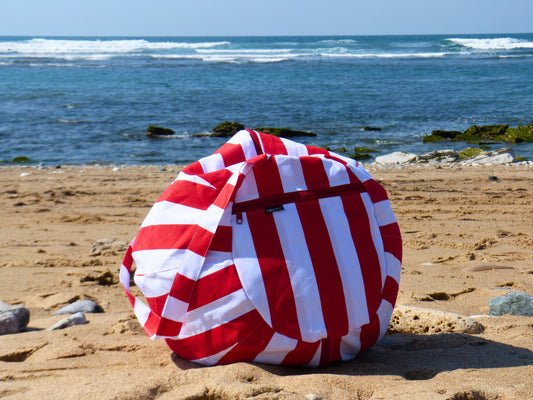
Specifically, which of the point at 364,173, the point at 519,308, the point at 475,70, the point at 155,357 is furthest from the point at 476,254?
the point at 475,70

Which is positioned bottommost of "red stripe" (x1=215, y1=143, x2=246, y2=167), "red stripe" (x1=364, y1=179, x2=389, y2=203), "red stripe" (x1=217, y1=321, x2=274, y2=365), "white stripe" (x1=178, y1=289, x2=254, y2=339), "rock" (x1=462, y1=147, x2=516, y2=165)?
"rock" (x1=462, y1=147, x2=516, y2=165)

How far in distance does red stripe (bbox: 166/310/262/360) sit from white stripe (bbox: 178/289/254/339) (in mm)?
20

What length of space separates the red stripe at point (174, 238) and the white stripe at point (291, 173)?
43 cm

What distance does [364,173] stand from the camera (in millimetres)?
2818

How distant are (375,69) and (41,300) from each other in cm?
3349

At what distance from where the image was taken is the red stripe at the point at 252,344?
2.49m

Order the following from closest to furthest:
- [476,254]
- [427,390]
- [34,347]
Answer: [427,390] < [34,347] < [476,254]

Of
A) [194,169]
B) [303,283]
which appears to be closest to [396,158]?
[194,169]

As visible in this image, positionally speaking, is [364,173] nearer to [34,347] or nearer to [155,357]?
[155,357]

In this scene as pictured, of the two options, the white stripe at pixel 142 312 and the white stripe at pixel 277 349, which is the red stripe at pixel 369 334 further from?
the white stripe at pixel 142 312

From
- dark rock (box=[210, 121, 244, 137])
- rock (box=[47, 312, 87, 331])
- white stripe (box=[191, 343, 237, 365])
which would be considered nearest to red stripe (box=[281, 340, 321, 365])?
white stripe (box=[191, 343, 237, 365])

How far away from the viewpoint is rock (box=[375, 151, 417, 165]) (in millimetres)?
11527

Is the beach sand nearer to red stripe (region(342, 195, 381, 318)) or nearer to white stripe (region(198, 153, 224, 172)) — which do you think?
red stripe (region(342, 195, 381, 318))

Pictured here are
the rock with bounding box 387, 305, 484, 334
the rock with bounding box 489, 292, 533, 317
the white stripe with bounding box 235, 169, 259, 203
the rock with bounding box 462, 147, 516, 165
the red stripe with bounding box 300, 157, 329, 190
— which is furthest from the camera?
the rock with bounding box 462, 147, 516, 165
